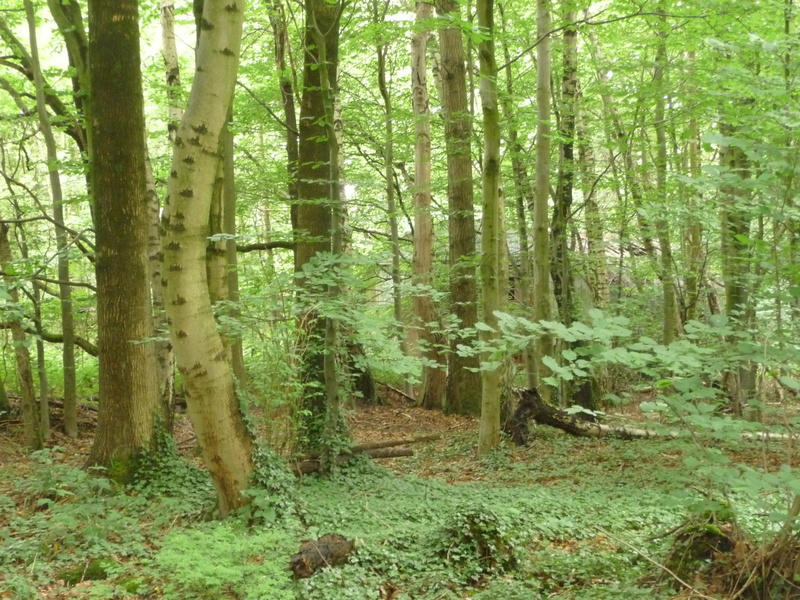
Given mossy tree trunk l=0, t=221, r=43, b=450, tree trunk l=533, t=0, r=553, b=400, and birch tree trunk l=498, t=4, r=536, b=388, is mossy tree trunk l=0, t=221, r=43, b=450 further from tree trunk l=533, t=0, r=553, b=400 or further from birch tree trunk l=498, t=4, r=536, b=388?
birch tree trunk l=498, t=4, r=536, b=388

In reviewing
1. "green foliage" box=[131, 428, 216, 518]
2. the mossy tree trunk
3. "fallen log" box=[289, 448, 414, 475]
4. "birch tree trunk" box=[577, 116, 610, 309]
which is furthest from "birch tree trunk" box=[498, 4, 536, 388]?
the mossy tree trunk

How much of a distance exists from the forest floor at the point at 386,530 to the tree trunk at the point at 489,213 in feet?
2.45

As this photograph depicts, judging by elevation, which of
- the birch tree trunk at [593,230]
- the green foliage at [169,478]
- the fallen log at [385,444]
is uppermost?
the birch tree trunk at [593,230]

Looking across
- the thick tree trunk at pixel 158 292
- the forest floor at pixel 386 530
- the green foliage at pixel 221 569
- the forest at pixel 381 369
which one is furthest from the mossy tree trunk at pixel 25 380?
the green foliage at pixel 221 569

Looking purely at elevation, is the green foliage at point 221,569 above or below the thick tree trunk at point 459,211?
below

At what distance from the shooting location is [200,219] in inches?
180

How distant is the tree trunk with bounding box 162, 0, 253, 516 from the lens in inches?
172

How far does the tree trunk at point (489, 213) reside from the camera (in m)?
7.03

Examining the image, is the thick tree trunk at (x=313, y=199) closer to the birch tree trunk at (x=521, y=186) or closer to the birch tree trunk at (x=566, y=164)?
the birch tree trunk at (x=521, y=186)

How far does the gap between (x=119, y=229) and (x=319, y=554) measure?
4.16 m

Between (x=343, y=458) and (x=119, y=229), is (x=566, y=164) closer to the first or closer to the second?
(x=343, y=458)

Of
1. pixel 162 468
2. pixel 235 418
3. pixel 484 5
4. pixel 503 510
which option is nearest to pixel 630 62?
pixel 484 5

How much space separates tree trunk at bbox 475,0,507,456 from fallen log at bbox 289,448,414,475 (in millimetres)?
1201

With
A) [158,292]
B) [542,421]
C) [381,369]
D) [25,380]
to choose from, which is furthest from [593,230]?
[25,380]
